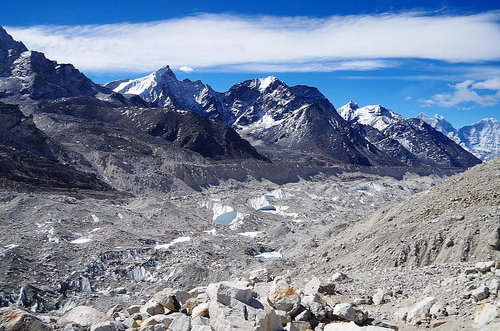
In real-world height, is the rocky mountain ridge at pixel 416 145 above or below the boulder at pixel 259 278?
below

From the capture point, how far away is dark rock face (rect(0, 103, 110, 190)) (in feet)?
140

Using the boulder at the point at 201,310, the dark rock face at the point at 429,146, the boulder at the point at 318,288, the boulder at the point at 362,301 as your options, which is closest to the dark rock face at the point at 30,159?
the boulder at the point at 318,288

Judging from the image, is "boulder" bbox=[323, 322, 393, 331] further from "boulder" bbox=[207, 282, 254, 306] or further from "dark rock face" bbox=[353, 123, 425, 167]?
"dark rock face" bbox=[353, 123, 425, 167]

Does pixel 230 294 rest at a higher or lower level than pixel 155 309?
higher

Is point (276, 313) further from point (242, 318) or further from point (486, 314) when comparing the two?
point (486, 314)

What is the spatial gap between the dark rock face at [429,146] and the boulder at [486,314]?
14550 centimetres

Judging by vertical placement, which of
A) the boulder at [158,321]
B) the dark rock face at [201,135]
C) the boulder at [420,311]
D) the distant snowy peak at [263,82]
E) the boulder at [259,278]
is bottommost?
the dark rock face at [201,135]

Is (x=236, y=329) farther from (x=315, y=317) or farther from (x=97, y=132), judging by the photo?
(x=97, y=132)

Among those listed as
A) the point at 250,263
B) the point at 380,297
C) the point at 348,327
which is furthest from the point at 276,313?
the point at 250,263

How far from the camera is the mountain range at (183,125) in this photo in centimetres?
6481

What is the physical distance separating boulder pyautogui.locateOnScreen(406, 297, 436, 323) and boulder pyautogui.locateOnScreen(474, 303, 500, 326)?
0.96m

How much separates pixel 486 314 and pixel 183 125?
82.9m

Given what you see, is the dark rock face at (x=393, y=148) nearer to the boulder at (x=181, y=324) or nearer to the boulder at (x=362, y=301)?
the boulder at (x=362, y=301)

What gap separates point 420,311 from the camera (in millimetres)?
8664
